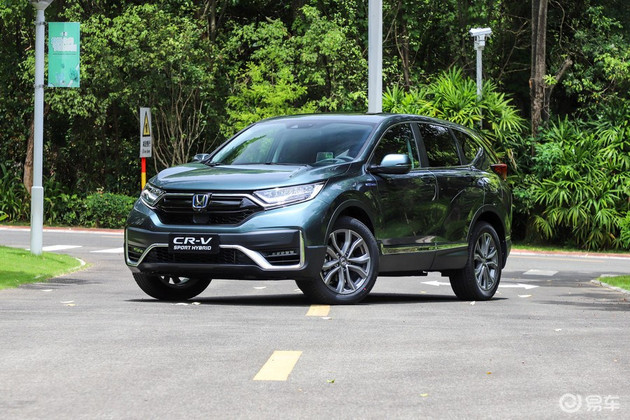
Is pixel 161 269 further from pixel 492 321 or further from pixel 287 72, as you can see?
pixel 287 72

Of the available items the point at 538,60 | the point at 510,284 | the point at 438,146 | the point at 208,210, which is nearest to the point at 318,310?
the point at 208,210

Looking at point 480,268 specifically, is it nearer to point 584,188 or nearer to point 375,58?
point 375,58

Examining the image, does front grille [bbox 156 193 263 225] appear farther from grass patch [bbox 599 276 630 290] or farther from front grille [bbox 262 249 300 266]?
grass patch [bbox 599 276 630 290]

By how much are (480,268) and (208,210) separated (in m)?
3.59

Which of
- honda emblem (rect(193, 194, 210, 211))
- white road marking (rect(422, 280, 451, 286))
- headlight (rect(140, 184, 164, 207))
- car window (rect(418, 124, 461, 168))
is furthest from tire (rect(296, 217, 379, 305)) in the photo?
white road marking (rect(422, 280, 451, 286))

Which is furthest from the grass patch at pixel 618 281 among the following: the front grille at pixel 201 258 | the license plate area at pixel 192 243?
the license plate area at pixel 192 243

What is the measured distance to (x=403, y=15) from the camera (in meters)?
36.6

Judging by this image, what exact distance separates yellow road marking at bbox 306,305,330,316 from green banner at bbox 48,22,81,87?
9.06 m

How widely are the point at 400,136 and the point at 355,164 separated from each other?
1056 mm

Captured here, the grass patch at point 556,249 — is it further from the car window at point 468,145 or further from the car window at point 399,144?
the car window at point 399,144

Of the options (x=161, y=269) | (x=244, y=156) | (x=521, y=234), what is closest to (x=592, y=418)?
(x=161, y=269)

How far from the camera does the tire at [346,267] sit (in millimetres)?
11602

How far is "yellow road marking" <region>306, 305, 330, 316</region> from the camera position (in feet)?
36.0

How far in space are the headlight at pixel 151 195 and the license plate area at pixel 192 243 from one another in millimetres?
414
